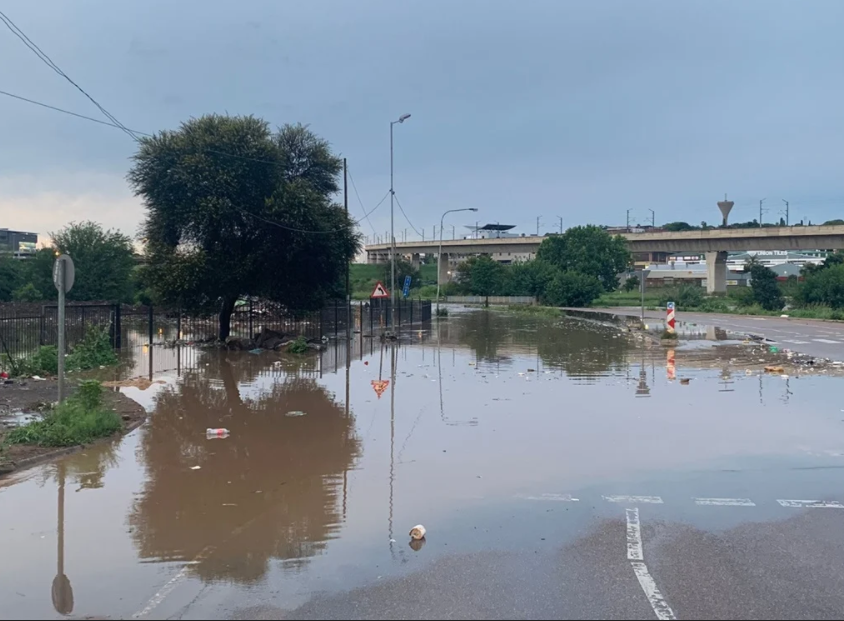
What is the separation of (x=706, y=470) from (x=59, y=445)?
345 inches

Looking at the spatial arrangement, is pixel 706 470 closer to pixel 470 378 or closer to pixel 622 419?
pixel 622 419

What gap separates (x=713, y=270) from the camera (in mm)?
93812

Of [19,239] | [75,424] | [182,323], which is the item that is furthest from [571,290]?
[19,239]

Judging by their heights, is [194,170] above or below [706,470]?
above

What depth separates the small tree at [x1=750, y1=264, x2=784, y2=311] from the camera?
225 feet

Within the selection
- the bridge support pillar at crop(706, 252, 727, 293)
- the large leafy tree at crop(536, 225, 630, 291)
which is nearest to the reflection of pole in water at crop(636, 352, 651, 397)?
the bridge support pillar at crop(706, 252, 727, 293)

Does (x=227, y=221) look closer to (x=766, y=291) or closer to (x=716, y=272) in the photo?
(x=766, y=291)

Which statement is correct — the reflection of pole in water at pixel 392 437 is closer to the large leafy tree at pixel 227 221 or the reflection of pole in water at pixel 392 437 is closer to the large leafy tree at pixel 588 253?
the large leafy tree at pixel 227 221

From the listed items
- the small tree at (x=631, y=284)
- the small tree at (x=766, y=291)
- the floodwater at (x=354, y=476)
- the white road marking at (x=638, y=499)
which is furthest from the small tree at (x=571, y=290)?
the white road marking at (x=638, y=499)

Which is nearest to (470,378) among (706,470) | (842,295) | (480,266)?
(706,470)

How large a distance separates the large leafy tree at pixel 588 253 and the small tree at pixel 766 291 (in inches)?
1113

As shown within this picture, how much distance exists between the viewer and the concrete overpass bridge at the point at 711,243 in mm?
75062

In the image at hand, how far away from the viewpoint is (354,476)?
9695mm

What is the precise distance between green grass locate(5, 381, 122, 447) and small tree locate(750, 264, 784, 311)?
215ft
